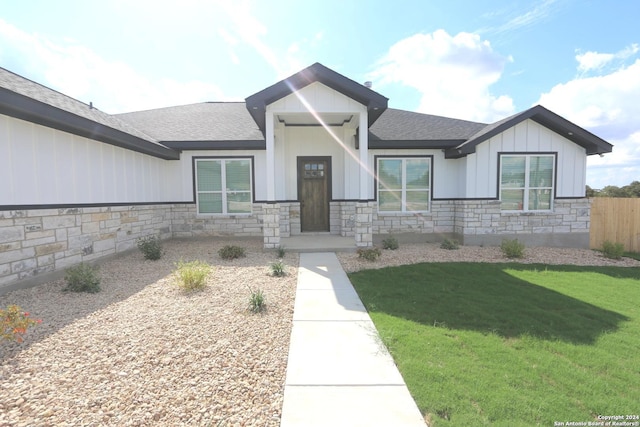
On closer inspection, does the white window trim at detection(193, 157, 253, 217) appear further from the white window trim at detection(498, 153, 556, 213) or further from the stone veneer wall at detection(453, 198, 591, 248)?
the white window trim at detection(498, 153, 556, 213)

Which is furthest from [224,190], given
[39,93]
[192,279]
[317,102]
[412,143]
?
[412,143]

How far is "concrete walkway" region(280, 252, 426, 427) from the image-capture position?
216 cm

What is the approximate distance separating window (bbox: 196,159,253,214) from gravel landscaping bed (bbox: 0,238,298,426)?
15.7ft

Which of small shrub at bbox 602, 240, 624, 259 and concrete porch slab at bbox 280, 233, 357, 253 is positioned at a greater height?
concrete porch slab at bbox 280, 233, 357, 253

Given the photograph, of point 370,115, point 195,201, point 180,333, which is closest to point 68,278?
point 180,333

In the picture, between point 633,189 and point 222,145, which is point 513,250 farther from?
point 633,189

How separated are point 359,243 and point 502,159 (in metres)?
5.40

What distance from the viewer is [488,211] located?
902 cm

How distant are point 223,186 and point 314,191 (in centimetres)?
304

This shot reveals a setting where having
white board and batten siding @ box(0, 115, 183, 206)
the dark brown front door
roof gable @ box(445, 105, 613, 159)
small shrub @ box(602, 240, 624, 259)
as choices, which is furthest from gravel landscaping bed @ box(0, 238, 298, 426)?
small shrub @ box(602, 240, 624, 259)

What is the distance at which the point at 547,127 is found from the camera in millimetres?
8867

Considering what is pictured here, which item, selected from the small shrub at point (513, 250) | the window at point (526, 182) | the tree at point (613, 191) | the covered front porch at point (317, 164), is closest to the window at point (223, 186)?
the covered front porch at point (317, 164)

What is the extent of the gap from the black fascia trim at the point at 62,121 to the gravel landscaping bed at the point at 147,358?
288cm

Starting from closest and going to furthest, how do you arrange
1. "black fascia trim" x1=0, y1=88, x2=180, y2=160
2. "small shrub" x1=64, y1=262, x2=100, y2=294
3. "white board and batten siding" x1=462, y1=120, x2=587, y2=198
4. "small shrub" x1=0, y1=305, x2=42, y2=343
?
"small shrub" x1=0, y1=305, x2=42, y2=343 → "black fascia trim" x1=0, y1=88, x2=180, y2=160 → "small shrub" x1=64, y1=262, x2=100, y2=294 → "white board and batten siding" x1=462, y1=120, x2=587, y2=198
